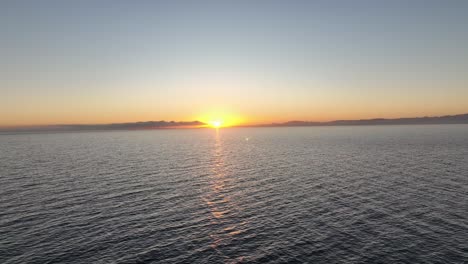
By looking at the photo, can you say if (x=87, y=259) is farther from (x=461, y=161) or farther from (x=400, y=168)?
(x=461, y=161)

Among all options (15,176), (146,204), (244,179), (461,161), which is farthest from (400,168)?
(15,176)

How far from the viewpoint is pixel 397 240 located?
3516cm

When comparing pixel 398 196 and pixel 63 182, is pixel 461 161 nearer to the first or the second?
pixel 398 196

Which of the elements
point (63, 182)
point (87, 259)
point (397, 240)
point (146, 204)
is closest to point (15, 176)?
point (63, 182)

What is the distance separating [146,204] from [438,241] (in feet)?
148

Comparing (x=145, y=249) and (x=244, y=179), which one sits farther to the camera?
(x=244, y=179)

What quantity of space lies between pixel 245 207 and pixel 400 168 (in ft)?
200

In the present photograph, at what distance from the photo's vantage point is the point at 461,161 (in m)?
94.8

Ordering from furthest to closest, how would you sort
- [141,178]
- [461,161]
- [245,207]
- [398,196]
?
[461,161]
[141,178]
[398,196]
[245,207]

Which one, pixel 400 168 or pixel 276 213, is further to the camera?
pixel 400 168

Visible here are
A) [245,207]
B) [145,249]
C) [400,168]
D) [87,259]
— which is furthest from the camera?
[400,168]

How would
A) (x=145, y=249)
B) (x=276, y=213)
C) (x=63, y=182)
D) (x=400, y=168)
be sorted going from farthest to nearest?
1. (x=400, y=168)
2. (x=63, y=182)
3. (x=276, y=213)
4. (x=145, y=249)

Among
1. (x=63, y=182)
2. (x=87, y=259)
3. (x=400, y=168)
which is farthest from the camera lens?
(x=400, y=168)

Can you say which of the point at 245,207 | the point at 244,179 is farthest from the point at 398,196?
the point at 244,179
